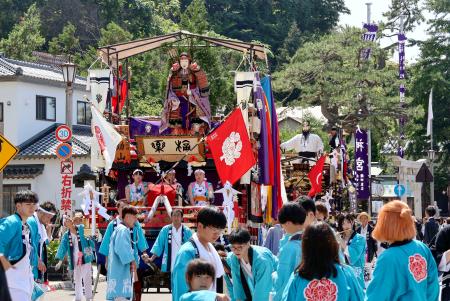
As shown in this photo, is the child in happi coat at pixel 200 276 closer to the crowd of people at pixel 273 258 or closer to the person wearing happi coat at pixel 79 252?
the crowd of people at pixel 273 258

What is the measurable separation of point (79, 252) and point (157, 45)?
5397mm

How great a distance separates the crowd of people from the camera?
6.84 metres

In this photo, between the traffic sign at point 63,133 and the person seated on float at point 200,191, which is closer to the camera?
the person seated on float at point 200,191

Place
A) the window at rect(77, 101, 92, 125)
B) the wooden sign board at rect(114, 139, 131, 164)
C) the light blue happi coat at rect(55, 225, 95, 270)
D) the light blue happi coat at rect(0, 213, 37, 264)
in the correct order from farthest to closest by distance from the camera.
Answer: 1. the window at rect(77, 101, 92, 125)
2. the wooden sign board at rect(114, 139, 131, 164)
3. the light blue happi coat at rect(55, 225, 95, 270)
4. the light blue happi coat at rect(0, 213, 37, 264)

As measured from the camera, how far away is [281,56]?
61.9 meters

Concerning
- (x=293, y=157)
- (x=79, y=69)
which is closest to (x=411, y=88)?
(x=79, y=69)

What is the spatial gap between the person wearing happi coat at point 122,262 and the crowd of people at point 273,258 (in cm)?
1

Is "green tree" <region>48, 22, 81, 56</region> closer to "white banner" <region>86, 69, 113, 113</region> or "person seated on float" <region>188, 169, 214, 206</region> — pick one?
"white banner" <region>86, 69, 113, 113</region>

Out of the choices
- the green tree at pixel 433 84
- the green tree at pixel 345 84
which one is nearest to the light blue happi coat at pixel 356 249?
the green tree at pixel 345 84

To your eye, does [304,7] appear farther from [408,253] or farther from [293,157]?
[408,253]

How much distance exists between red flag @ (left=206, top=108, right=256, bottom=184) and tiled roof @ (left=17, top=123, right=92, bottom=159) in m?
22.4

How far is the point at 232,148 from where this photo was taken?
61.4 feet

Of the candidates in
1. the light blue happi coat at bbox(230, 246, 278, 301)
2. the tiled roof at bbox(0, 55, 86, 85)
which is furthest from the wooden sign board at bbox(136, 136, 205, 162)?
the tiled roof at bbox(0, 55, 86, 85)

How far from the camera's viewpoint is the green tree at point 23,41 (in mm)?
52094
